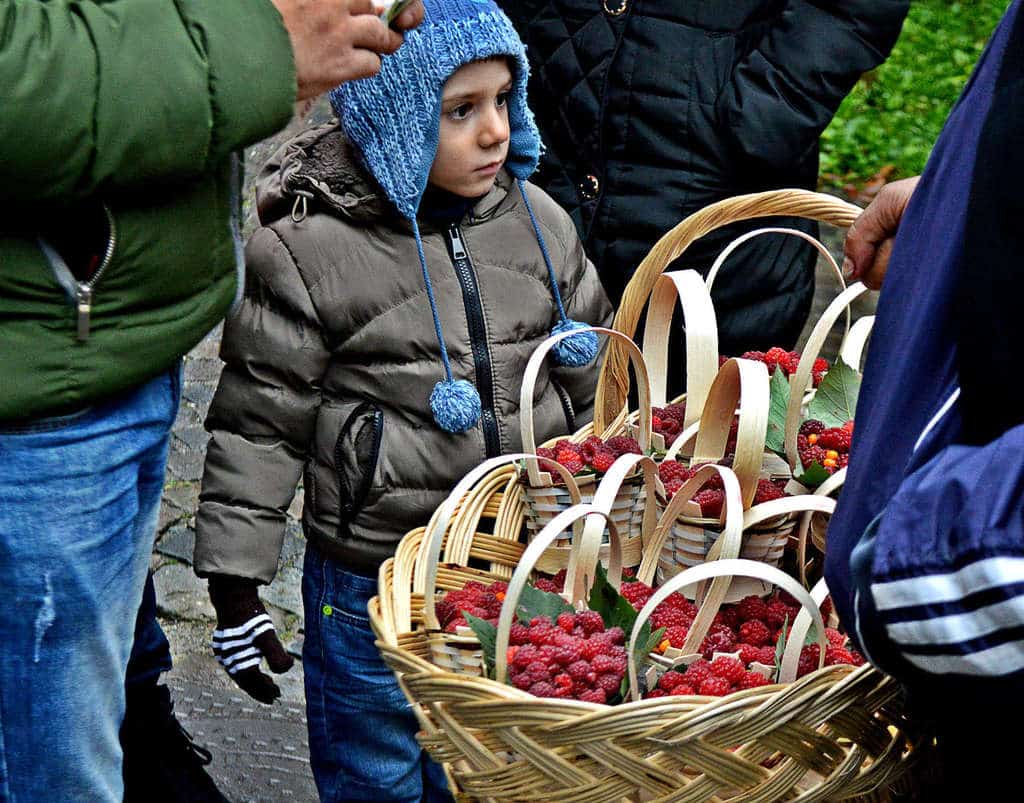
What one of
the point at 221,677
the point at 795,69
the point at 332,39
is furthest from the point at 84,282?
the point at 221,677

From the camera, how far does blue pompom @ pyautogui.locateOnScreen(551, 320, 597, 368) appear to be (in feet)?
6.83

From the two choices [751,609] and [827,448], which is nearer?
[751,609]

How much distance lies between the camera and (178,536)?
3.46 metres

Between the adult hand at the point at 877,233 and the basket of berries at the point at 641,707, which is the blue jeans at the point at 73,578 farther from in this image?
the adult hand at the point at 877,233

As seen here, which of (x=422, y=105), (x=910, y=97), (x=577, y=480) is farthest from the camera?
(x=910, y=97)

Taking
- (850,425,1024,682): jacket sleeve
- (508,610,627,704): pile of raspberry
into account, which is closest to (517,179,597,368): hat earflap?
(508,610,627,704): pile of raspberry

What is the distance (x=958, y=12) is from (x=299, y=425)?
249 inches

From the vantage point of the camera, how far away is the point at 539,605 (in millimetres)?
1552

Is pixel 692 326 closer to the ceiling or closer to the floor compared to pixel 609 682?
closer to the ceiling

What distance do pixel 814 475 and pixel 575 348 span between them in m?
0.49

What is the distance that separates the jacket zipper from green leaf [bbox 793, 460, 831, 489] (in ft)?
1.72

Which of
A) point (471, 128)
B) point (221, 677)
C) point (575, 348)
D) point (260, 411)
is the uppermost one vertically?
point (471, 128)

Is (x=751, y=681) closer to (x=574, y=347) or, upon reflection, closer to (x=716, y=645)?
(x=716, y=645)

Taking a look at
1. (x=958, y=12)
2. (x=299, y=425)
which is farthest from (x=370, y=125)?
(x=958, y=12)
